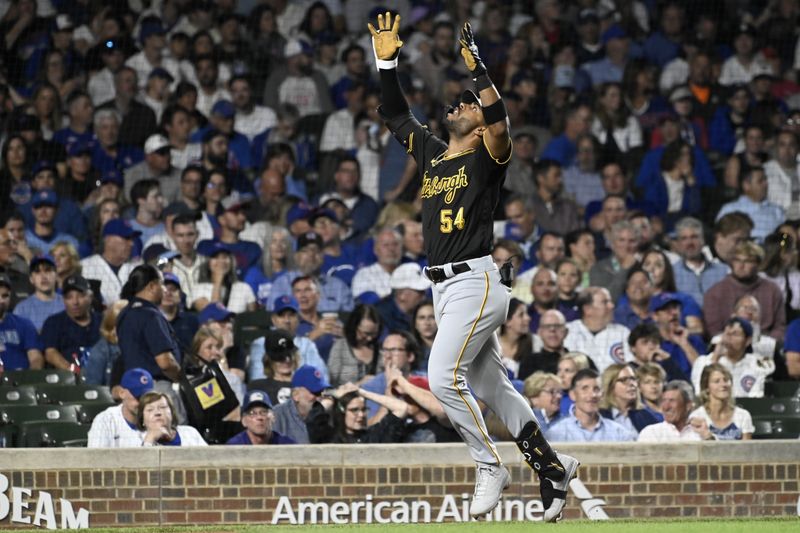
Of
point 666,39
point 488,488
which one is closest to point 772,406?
point 488,488

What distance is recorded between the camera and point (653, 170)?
11.6m

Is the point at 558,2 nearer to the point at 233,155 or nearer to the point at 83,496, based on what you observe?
the point at 233,155

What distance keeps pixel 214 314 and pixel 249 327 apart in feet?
0.84

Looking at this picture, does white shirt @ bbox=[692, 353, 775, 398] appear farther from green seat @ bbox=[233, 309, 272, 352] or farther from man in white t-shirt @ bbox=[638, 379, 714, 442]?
green seat @ bbox=[233, 309, 272, 352]

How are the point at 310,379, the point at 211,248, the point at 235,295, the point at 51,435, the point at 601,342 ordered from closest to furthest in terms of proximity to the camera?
the point at 51,435, the point at 310,379, the point at 601,342, the point at 235,295, the point at 211,248

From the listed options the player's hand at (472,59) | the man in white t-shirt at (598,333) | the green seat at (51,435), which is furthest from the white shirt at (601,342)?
the player's hand at (472,59)

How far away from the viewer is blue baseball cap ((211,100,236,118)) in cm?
1217

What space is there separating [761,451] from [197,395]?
304cm

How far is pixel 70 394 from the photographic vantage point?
8281 mm

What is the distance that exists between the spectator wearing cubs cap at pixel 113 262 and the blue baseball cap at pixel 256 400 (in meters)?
2.07

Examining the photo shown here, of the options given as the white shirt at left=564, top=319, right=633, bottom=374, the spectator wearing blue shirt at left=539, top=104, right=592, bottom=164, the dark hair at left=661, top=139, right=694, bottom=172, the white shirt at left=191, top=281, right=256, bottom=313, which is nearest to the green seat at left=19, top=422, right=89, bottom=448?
the white shirt at left=191, top=281, right=256, bottom=313

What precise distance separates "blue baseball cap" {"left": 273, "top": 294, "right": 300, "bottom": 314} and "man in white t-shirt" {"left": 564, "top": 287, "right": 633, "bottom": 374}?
1783 mm

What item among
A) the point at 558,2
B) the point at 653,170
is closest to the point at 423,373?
the point at 653,170

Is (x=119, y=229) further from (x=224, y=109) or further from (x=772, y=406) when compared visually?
(x=772, y=406)
